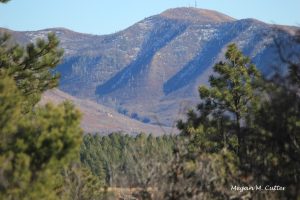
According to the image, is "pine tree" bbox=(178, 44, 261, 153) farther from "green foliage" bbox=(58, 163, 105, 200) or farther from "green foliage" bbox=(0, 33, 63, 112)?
"green foliage" bbox=(58, 163, 105, 200)

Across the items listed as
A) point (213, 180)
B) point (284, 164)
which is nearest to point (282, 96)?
point (284, 164)

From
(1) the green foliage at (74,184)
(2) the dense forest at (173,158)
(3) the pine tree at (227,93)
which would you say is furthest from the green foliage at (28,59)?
(2) the dense forest at (173,158)

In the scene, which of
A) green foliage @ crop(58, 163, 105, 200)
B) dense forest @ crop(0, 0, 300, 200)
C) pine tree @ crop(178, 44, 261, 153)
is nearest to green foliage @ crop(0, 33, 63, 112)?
green foliage @ crop(58, 163, 105, 200)

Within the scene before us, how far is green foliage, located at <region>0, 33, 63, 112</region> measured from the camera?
74.6 ft

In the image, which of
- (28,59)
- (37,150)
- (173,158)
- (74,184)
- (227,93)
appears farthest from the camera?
(227,93)

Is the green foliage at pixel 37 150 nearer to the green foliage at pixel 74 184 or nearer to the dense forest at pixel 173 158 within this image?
the dense forest at pixel 173 158

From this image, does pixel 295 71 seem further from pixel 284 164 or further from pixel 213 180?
pixel 213 180

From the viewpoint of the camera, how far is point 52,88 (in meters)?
26.9

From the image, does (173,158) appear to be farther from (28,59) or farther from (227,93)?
(227,93)

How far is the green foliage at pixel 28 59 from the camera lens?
74.6ft

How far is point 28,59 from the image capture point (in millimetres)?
23516

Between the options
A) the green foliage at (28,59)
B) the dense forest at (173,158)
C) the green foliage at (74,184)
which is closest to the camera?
the dense forest at (173,158)

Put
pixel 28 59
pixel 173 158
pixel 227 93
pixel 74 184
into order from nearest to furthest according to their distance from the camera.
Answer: pixel 173 158
pixel 74 184
pixel 28 59
pixel 227 93

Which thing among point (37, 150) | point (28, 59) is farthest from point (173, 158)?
point (28, 59)
